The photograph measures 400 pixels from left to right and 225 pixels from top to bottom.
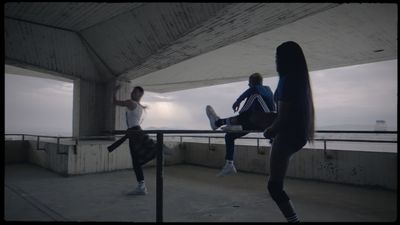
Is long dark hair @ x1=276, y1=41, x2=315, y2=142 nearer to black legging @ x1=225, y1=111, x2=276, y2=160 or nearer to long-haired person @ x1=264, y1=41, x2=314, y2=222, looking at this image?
long-haired person @ x1=264, y1=41, x2=314, y2=222

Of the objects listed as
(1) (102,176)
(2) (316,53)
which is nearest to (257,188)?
(1) (102,176)

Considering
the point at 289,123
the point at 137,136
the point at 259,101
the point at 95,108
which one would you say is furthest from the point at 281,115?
the point at 95,108

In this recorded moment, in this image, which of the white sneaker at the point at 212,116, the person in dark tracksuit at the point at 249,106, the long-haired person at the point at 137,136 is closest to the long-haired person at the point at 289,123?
the person in dark tracksuit at the point at 249,106

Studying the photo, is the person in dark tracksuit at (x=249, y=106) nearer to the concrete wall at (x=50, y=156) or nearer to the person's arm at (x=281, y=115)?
the person's arm at (x=281, y=115)

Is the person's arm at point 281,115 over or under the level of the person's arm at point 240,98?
under

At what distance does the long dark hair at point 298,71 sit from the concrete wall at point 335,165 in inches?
204

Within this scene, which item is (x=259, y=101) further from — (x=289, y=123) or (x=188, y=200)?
(x=188, y=200)

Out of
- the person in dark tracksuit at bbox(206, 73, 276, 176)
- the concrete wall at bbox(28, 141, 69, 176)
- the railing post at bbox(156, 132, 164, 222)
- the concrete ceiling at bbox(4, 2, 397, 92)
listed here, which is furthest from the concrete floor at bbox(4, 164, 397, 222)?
the concrete ceiling at bbox(4, 2, 397, 92)

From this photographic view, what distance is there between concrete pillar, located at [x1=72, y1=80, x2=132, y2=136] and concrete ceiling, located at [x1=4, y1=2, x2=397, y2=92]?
0.41 m

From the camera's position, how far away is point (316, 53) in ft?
39.2

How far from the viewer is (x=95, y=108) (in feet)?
40.0

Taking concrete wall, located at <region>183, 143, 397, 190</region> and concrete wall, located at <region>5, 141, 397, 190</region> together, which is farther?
concrete wall, located at <region>5, 141, 397, 190</region>

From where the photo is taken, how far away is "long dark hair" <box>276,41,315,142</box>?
2.66 m

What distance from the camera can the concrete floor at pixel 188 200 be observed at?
15.0 feet
